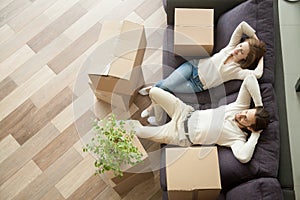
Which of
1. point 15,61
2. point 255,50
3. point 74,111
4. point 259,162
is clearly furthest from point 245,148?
point 15,61

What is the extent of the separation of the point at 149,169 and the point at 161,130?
23 centimetres

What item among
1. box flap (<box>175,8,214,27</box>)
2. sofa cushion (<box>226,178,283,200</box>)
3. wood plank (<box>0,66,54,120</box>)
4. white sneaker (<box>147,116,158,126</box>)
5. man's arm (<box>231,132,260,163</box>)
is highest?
wood plank (<box>0,66,54,120</box>)

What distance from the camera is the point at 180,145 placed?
2.24 m

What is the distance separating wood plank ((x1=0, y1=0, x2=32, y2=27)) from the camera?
9.55 feet

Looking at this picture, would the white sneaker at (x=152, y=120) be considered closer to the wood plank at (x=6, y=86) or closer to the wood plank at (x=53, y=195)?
the wood plank at (x=53, y=195)

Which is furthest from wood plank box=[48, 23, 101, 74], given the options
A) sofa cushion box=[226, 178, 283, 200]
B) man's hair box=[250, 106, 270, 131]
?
sofa cushion box=[226, 178, 283, 200]

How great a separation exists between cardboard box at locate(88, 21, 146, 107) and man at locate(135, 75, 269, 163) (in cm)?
18

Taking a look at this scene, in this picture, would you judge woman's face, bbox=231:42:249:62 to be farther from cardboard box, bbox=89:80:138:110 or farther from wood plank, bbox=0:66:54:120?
wood plank, bbox=0:66:54:120

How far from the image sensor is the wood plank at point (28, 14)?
9.50 ft

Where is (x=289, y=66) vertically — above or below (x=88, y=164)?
below

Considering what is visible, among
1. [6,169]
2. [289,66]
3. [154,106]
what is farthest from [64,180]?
[289,66]

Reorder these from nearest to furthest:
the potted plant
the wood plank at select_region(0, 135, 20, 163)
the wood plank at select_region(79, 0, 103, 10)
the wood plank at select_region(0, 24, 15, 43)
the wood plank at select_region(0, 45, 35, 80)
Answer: the potted plant, the wood plank at select_region(0, 135, 20, 163), the wood plank at select_region(0, 45, 35, 80), the wood plank at select_region(0, 24, 15, 43), the wood plank at select_region(79, 0, 103, 10)

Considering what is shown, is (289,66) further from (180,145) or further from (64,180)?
(64,180)

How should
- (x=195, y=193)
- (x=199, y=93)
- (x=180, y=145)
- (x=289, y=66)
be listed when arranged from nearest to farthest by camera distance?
(x=195, y=193) < (x=180, y=145) < (x=199, y=93) < (x=289, y=66)
